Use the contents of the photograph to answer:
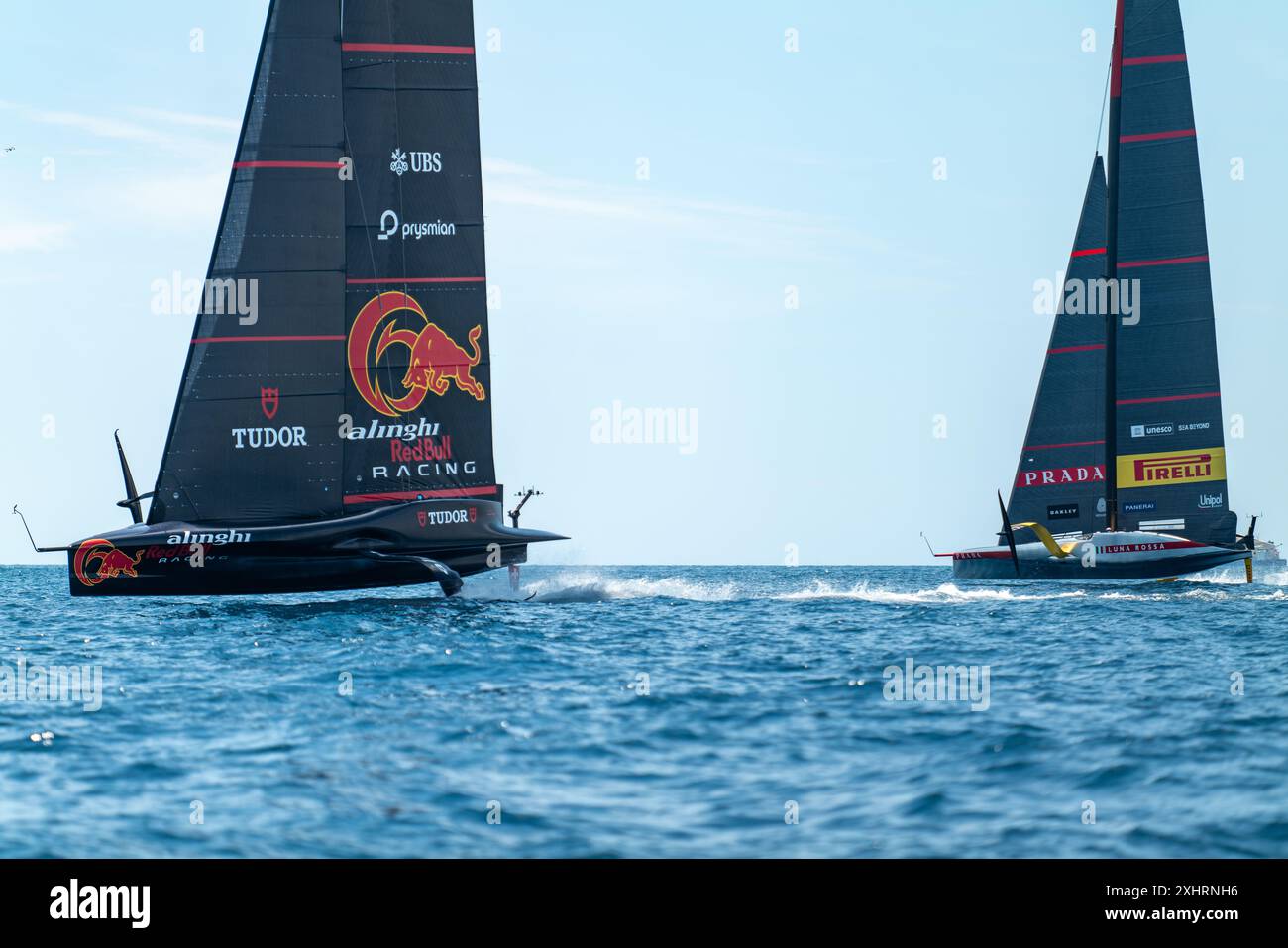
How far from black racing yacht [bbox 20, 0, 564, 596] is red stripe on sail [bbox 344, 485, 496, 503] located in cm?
3

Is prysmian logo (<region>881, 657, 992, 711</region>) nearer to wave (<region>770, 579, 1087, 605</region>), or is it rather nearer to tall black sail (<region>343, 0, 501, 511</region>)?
tall black sail (<region>343, 0, 501, 511</region>)

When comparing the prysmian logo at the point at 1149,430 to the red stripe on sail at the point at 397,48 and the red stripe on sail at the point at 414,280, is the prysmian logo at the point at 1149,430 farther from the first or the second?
the red stripe on sail at the point at 397,48

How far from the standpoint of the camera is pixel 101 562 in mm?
25562

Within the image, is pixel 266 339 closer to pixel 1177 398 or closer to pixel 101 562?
pixel 101 562

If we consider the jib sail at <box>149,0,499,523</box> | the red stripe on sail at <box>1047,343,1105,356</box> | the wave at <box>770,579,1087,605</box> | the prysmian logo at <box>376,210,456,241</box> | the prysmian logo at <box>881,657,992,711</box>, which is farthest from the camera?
the red stripe on sail at <box>1047,343,1105,356</box>

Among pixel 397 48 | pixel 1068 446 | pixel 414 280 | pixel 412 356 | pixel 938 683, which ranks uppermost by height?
pixel 397 48

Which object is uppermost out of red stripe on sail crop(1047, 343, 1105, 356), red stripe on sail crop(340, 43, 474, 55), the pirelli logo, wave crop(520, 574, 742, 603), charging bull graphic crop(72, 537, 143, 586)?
red stripe on sail crop(340, 43, 474, 55)

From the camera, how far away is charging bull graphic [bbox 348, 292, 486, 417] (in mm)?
27281

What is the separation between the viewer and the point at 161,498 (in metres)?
26.3

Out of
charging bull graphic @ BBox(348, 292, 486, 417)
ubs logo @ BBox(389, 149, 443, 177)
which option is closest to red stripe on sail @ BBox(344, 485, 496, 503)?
charging bull graphic @ BBox(348, 292, 486, 417)

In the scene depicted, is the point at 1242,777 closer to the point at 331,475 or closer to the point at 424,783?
the point at 424,783
